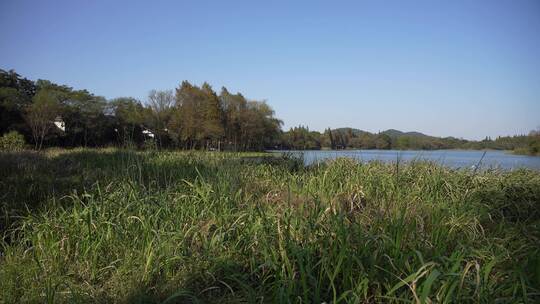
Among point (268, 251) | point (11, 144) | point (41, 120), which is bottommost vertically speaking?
point (268, 251)

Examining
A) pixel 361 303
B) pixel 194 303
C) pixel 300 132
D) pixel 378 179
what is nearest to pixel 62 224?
pixel 194 303

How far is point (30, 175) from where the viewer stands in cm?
632

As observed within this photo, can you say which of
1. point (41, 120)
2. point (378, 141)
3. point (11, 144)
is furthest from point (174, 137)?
point (41, 120)

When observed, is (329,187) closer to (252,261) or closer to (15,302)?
(252,261)

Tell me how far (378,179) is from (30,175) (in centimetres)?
613

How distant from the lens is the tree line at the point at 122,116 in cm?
1061

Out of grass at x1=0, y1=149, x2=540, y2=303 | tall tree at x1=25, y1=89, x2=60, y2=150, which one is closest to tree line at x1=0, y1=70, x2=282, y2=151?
tall tree at x1=25, y1=89, x2=60, y2=150

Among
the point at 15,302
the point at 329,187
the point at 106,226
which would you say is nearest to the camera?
the point at 15,302

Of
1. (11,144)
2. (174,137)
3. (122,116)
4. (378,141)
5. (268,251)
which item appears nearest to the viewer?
(268,251)

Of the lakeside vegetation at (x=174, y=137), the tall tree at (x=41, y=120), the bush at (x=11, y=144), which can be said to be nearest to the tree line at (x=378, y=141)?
the lakeside vegetation at (x=174, y=137)

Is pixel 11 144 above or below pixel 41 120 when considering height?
below

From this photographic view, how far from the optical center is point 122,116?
60.6 ft

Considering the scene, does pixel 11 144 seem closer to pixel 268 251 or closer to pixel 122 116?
pixel 122 116

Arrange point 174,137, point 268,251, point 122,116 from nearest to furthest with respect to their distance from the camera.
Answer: point 268,251
point 174,137
point 122,116
